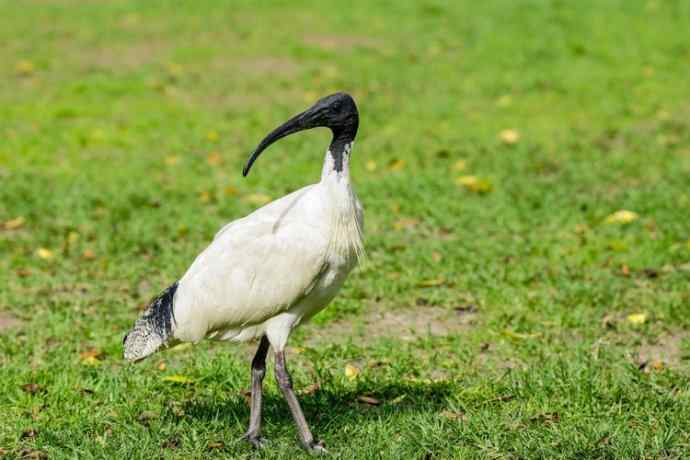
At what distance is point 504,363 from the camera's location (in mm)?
5508

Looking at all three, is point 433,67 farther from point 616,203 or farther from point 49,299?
point 49,299

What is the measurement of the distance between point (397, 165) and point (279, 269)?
5.17 meters

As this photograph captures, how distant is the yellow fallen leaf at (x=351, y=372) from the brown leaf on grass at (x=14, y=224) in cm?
343

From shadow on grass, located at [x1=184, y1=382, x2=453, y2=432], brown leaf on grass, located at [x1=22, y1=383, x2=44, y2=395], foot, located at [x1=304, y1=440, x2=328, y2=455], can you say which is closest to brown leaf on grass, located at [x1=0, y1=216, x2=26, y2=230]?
brown leaf on grass, located at [x1=22, y1=383, x2=44, y2=395]

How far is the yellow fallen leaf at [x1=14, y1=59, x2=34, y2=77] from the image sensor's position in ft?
41.7

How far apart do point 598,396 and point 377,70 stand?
860 cm

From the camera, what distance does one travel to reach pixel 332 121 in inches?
170

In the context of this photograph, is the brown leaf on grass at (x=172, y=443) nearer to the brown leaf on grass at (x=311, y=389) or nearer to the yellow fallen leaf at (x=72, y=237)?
the brown leaf on grass at (x=311, y=389)

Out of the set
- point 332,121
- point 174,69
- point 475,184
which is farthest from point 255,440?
point 174,69

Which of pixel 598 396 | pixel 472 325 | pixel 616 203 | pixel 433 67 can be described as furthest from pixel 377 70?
pixel 598 396

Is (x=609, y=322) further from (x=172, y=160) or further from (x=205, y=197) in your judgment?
(x=172, y=160)

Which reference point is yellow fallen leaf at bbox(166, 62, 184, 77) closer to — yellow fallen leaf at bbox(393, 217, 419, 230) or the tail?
yellow fallen leaf at bbox(393, 217, 419, 230)

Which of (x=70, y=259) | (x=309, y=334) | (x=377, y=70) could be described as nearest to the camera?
(x=309, y=334)

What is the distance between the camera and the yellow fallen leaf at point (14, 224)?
7.79 metres
